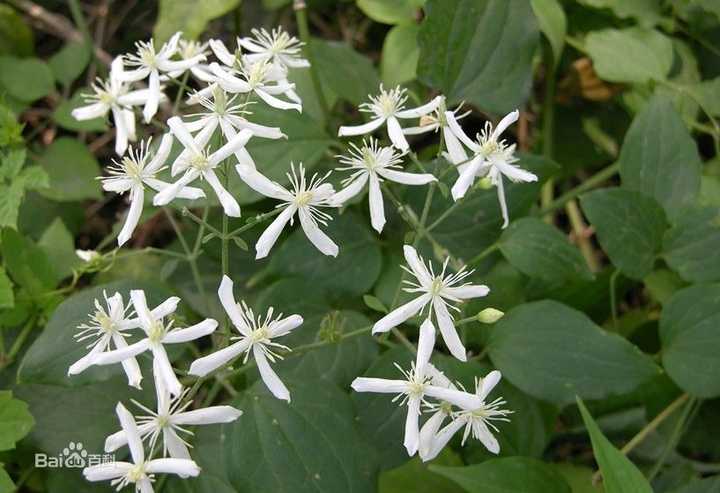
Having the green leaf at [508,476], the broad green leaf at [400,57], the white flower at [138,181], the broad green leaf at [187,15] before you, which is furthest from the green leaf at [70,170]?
the green leaf at [508,476]

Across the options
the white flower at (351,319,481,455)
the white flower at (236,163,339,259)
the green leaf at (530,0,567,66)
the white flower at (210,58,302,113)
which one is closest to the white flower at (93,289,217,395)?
the white flower at (236,163,339,259)

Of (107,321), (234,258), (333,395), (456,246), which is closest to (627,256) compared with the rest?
(456,246)

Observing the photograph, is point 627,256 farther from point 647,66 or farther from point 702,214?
point 647,66

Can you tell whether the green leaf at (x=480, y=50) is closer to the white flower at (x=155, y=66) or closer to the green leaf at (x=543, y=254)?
the green leaf at (x=543, y=254)

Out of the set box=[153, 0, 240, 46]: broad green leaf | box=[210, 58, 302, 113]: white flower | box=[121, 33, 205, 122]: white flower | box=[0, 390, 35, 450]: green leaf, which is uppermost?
box=[153, 0, 240, 46]: broad green leaf

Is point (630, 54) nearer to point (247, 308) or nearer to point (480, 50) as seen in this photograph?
point (480, 50)

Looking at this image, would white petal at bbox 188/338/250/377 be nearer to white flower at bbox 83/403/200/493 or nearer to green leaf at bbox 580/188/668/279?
white flower at bbox 83/403/200/493
